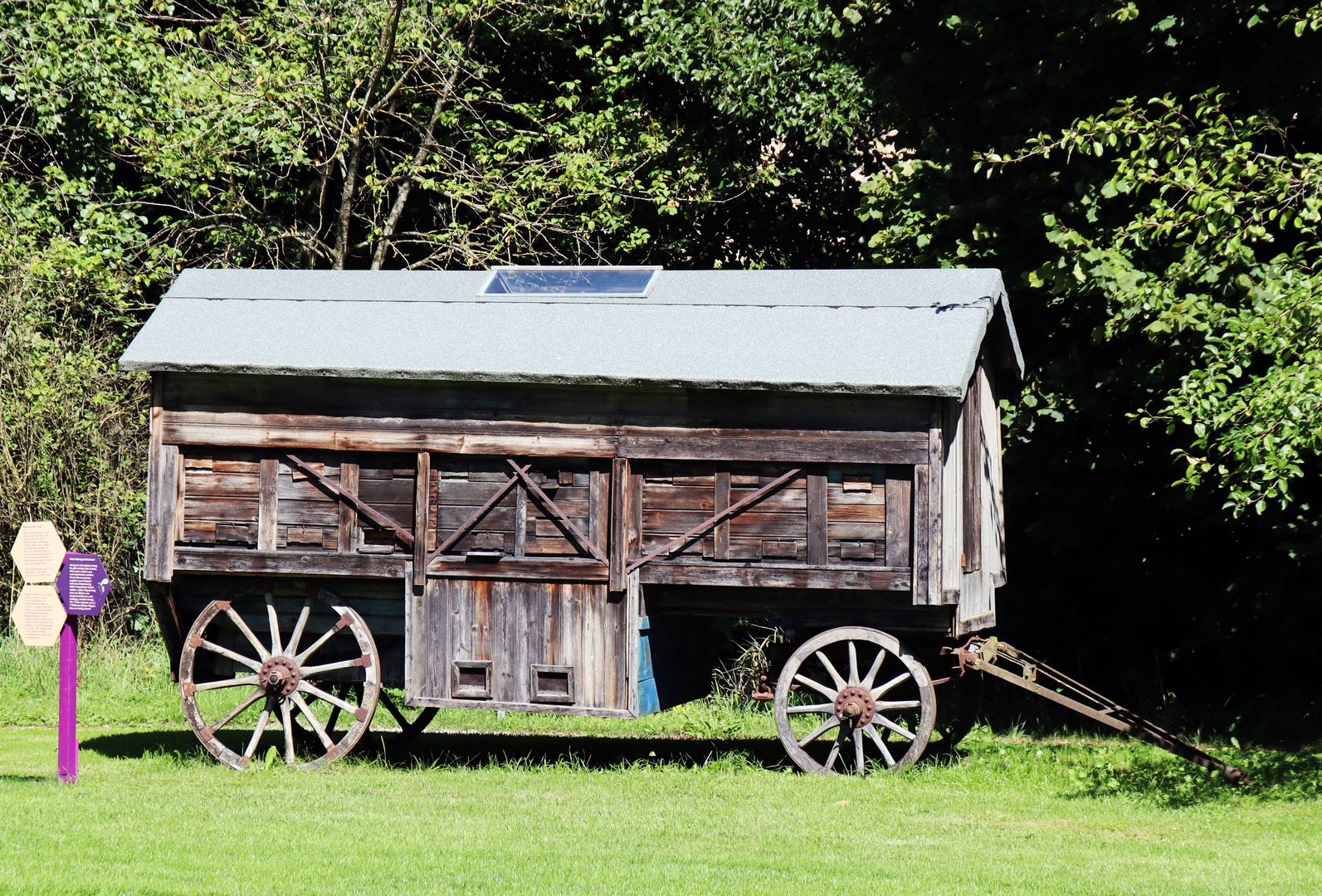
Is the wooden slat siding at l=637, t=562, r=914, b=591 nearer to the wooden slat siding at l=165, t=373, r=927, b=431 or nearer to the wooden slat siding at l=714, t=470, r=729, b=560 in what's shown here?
the wooden slat siding at l=714, t=470, r=729, b=560

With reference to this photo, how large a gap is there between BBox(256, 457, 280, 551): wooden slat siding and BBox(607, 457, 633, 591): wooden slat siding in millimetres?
2810

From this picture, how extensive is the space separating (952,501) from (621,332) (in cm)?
296

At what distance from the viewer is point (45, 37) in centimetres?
1855

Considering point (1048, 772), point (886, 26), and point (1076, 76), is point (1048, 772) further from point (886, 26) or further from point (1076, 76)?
point (886, 26)

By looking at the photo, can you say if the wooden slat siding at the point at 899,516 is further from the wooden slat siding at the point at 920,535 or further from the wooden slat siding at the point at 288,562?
the wooden slat siding at the point at 288,562

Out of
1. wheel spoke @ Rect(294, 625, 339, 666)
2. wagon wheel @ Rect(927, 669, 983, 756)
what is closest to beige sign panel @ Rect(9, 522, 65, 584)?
wheel spoke @ Rect(294, 625, 339, 666)

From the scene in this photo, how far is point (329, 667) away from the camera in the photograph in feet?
38.1

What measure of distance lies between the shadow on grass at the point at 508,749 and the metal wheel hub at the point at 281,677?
0.85m

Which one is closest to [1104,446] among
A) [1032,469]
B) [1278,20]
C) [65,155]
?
[1032,469]

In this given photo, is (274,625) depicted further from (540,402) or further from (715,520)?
(715,520)

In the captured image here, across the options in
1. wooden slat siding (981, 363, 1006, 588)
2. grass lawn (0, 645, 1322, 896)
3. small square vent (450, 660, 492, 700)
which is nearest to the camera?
grass lawn (0, 645, 1322, 896)

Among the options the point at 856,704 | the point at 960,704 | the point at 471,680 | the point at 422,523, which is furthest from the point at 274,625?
the point at 960,704

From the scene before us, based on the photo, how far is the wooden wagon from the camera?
1094 centimetres

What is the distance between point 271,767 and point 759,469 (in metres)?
4.69
